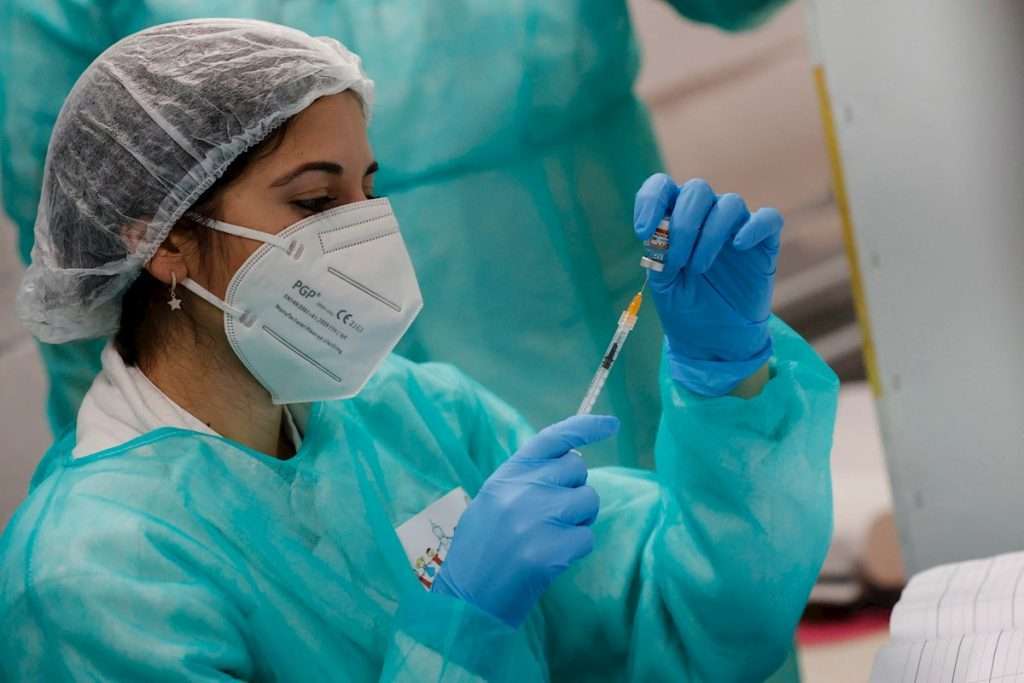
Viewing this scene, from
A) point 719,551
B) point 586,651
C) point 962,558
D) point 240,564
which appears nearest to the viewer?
point 240,564

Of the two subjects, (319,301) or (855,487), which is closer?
(319,301)

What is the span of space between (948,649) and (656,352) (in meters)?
0.85

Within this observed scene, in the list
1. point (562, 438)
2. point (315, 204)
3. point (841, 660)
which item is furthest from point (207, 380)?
point (841, 660)

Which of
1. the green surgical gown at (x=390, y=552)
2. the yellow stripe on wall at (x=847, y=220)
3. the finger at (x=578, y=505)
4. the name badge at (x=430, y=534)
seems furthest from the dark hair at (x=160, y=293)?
the yellow stripe on wall at (x=847, y=220)

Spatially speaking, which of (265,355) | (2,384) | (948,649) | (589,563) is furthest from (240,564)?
(2,384)

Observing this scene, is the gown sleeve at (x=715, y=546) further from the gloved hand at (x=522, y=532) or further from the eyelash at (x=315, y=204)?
the eyelash at (x=315, y=204)

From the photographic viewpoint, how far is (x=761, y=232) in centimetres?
127

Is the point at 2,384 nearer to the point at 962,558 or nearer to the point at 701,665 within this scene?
the point at 701,665

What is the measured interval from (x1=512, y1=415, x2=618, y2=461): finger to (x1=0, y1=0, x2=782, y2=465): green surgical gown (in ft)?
2.41

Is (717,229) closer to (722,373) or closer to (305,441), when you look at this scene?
(722,373)

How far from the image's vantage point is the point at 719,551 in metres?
1.37

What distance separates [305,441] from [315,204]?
0.25 meters

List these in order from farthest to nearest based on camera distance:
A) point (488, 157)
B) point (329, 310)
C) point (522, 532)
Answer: point (488, 157) < point (329, 310) < point (522, 532)

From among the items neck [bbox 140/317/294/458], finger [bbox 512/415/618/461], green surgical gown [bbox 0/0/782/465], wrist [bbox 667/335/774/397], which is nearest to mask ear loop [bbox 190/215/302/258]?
neck [bbox 140/317/294/458]
